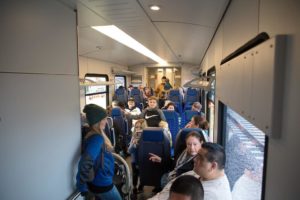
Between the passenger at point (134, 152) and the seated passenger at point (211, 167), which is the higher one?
Answer: the seated passenger at point (211, 167)

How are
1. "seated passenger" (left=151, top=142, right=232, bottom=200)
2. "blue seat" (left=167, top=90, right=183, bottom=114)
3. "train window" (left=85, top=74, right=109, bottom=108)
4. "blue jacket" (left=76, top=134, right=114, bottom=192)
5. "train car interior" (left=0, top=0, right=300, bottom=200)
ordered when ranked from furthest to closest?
"blue seat" (left=167, top=90, right=183, bottom=114), "train window" (left=85, top=74, right=109, bottom=108), "blue jacket" (left=76, top=134, right=114, bottom=192), "seated passenger" (left=151, top=142, right=232, bottom=200), "train car interior" (left=0, top=0, right=300, bottom=200)

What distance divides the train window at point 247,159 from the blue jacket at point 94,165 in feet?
4.05

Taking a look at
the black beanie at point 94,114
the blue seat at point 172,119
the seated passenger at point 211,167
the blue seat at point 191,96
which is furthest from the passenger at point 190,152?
the blue seat at point 191,96

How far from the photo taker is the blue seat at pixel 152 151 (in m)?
3.03

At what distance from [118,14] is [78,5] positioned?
485 mm

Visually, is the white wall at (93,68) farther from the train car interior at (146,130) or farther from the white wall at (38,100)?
the white wall at (38,100)

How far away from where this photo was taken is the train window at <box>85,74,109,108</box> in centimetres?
632

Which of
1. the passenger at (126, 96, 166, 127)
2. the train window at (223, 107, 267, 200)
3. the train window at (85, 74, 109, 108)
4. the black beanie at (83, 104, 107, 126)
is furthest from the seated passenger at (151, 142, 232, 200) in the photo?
the train window at (85, 74, 109, 108)

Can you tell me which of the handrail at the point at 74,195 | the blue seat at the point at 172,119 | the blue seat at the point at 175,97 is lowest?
the handrail at the point at 74,195

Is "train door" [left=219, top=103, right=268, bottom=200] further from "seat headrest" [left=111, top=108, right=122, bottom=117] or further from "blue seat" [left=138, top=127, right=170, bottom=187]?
"seat headrest" [left=111, top=108, right=122, bottom=117]

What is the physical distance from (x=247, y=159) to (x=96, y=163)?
4.43 ft

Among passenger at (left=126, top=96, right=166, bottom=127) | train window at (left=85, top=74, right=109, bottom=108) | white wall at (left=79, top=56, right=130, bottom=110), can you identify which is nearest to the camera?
A: passenger at (left=126, top=96, right=166, bottom=127)

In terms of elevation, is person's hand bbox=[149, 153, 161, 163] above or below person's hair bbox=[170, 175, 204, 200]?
below

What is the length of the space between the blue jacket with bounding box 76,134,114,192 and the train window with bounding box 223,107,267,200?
124 centimetres
